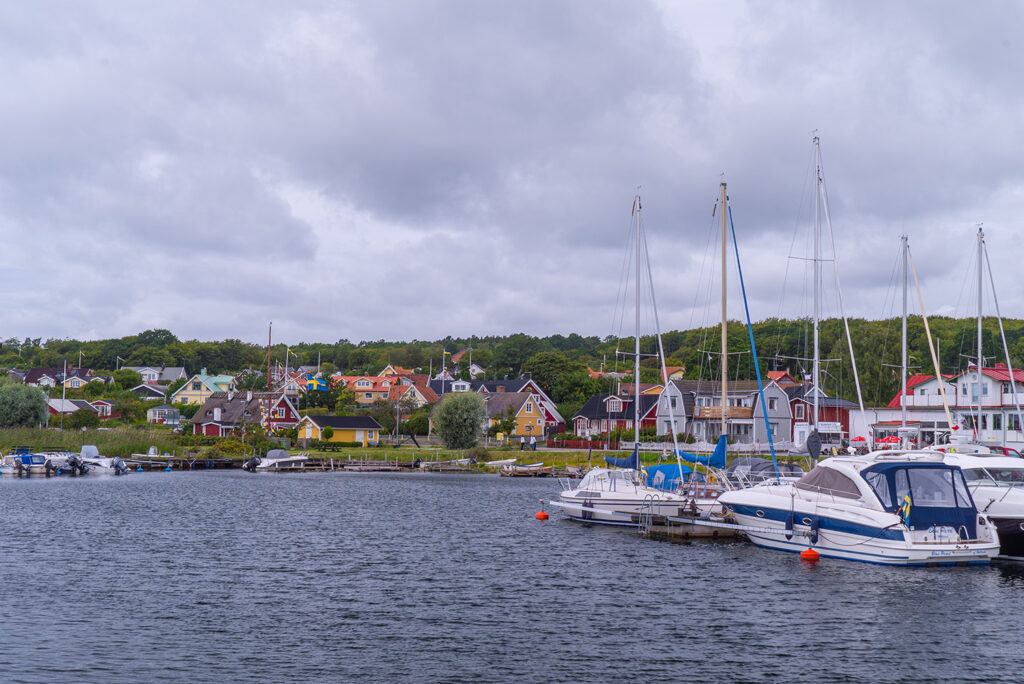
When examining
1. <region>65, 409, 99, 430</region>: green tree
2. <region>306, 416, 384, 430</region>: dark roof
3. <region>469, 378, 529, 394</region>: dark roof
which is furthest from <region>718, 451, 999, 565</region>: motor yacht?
<region>65, 409, 99, 430</region>: green tree

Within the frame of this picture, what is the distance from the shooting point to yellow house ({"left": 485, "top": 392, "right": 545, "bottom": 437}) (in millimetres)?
117188

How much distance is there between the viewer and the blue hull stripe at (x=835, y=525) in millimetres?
28641

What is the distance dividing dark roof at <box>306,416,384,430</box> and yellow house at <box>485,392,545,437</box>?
52.9ft

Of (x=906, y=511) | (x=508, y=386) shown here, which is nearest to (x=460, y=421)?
(x=508, y=386)

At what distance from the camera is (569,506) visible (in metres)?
43.7

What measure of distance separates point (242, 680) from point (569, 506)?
27723mm

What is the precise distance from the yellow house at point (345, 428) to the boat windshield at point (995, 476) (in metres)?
85.9

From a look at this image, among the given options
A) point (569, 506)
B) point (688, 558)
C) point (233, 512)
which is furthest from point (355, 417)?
point (688, 558)

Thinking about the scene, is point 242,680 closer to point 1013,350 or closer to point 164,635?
point 164,635

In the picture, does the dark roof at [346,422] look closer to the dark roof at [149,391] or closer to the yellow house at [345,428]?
the yellow house at [345,428]

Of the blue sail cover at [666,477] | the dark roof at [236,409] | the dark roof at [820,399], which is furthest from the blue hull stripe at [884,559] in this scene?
the dark roof at [236,409]

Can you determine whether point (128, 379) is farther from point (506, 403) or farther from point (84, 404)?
point (506, 403)

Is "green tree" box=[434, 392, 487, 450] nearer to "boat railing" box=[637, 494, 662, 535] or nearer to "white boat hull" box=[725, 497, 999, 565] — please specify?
"boat railing" box=[637, 494, 662, 535]

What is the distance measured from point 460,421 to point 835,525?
67105 mm
